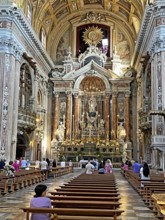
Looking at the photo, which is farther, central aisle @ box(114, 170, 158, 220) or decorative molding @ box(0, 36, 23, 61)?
decorative molding @ box(0, 36, 23, 61)

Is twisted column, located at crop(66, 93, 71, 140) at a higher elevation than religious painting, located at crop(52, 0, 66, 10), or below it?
below

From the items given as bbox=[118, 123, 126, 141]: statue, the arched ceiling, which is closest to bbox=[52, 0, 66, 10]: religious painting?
the arched ceiling

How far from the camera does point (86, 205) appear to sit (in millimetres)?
4969

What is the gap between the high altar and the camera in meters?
30.2

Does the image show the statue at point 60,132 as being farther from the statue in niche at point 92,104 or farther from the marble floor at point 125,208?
the marble floor at point 125,208

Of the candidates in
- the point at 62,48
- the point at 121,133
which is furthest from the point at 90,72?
the point at 121,133

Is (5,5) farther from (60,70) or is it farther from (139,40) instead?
(60,70)

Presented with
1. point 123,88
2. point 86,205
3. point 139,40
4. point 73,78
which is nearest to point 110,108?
point 123,88

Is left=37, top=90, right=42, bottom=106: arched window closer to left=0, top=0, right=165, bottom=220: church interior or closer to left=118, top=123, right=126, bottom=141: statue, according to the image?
left=0, top=0, right=165, bottom=220: church interior

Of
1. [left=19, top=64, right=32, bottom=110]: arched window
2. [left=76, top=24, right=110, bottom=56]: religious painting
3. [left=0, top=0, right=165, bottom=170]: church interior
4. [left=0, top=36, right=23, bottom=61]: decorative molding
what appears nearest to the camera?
[left=0, top=36, right=23, bottom=61]: decorative molding

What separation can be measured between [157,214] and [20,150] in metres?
20.4

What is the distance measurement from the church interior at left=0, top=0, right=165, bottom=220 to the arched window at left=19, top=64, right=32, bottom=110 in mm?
78

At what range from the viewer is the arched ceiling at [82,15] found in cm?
2923

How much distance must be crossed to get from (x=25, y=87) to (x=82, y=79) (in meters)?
8.34
